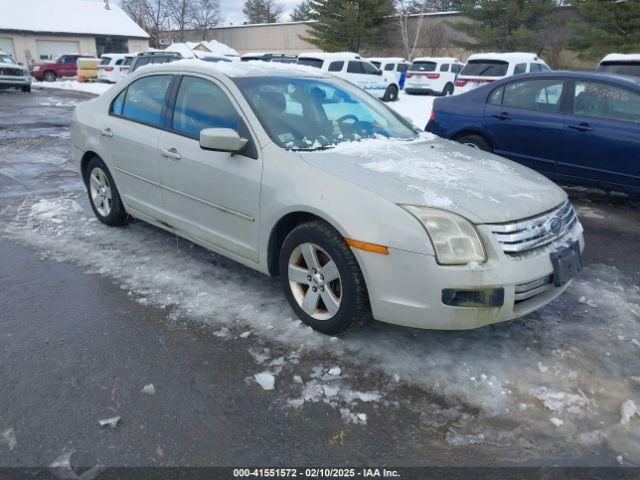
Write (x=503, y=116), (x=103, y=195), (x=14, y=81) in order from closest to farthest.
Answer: (x=103, y=195) → (x=503, y=116) → (x=14, y=81)

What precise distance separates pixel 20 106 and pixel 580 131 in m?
18.4

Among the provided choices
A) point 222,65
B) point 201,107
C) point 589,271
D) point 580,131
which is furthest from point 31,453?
point 580,131

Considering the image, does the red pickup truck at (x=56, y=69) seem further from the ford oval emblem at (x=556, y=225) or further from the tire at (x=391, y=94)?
the ford oval emblem at (x=556, y=225)

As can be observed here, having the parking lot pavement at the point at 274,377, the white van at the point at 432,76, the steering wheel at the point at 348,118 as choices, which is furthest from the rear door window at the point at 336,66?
the parking lot pavement at the point at 274,377

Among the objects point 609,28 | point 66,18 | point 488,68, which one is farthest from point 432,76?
point 66,18

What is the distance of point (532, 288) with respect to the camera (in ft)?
9.54

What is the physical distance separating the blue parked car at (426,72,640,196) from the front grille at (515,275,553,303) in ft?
11.5

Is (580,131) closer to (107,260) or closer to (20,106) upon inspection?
(107,260)

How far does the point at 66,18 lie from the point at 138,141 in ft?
165

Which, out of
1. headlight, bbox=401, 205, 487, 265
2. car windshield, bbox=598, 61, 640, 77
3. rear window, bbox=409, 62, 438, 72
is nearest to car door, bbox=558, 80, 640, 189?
headlight, bbox=401, 205, 487, 265

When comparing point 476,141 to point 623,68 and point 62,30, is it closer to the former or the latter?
point 623,68

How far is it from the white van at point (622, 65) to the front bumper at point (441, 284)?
28.1 feet

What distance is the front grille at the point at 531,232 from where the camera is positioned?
2.80m

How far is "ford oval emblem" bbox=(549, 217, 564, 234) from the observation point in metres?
3.06
